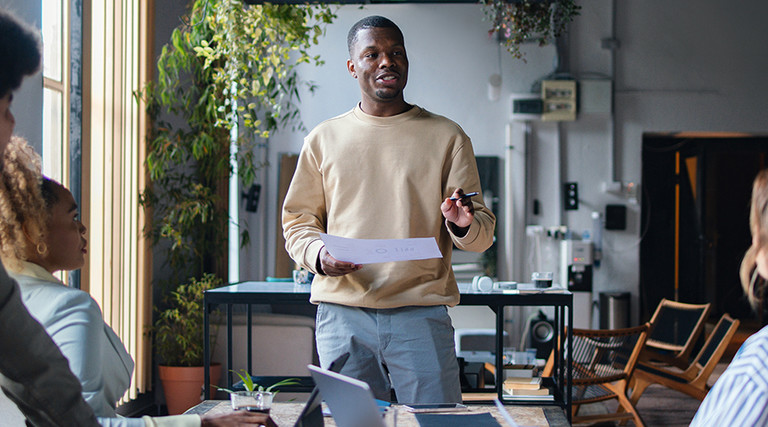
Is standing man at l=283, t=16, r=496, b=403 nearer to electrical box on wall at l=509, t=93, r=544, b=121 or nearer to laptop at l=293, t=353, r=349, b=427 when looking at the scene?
laptop at l=293, t=353, r=349, b=427

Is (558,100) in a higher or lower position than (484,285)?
higher

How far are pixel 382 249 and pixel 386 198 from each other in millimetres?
230

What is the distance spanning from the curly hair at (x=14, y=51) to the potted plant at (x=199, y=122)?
11.1 feet

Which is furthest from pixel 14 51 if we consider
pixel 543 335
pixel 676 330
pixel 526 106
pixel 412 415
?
pixel 526 106

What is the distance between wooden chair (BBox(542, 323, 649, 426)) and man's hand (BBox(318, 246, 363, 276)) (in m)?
2.23

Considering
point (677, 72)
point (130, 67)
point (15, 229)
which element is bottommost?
point (15, 229)

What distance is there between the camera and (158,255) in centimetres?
501

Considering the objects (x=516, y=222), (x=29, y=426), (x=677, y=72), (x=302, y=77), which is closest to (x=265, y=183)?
(x=302, y=77)

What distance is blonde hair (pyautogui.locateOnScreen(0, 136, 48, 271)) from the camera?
4.75 feet

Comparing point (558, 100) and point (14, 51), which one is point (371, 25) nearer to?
point (14, 51)

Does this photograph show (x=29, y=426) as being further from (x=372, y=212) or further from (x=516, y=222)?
(x=516, y=222)

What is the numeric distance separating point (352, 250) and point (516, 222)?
5307 mm

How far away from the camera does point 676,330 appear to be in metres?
4.84

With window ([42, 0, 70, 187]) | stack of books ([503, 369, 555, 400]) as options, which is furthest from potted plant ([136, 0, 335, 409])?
stack of books ([503, 369, 555, 400])
